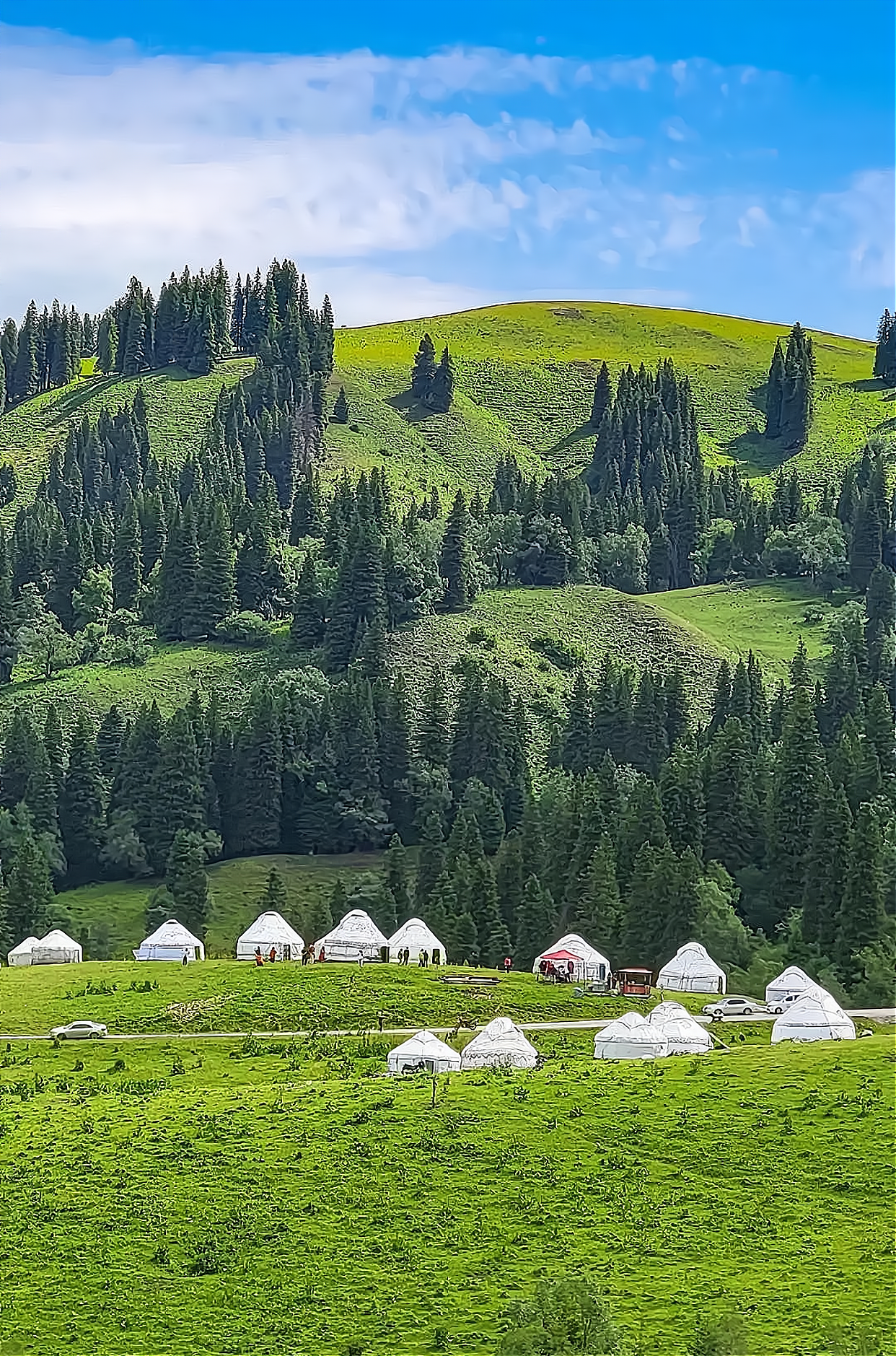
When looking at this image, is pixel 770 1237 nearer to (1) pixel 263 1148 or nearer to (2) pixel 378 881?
(1) pixel 263 1148

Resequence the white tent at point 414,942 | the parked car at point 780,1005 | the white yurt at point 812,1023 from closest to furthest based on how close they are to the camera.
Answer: the white yurt at point 812,1023 → the parked car at point 780,1005 → the white tent at point 414,942

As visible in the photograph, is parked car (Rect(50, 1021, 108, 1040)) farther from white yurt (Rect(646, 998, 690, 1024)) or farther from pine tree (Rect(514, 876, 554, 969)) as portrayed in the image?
pine tree (Rect(514, 876, 554, 969))

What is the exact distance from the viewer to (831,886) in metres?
111

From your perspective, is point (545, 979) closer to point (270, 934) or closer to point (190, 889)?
point (270, 934)

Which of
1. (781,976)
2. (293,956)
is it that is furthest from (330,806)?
(781,976)

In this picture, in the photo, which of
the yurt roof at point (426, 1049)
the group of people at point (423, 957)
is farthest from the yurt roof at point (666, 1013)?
the group of people at point (423, 957)

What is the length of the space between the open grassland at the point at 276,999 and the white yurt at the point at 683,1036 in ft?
35.1

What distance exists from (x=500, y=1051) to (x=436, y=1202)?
54.9 ft

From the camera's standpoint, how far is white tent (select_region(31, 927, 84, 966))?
11244 cm

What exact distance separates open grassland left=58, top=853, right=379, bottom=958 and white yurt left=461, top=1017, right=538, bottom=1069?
52.3 meters

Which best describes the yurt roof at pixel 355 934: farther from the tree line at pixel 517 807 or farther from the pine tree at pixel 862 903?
the pine tree at pixel 862 903

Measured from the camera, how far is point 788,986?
96.1 m

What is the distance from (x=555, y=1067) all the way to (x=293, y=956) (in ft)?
128

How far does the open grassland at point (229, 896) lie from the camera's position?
14038 centimetres
